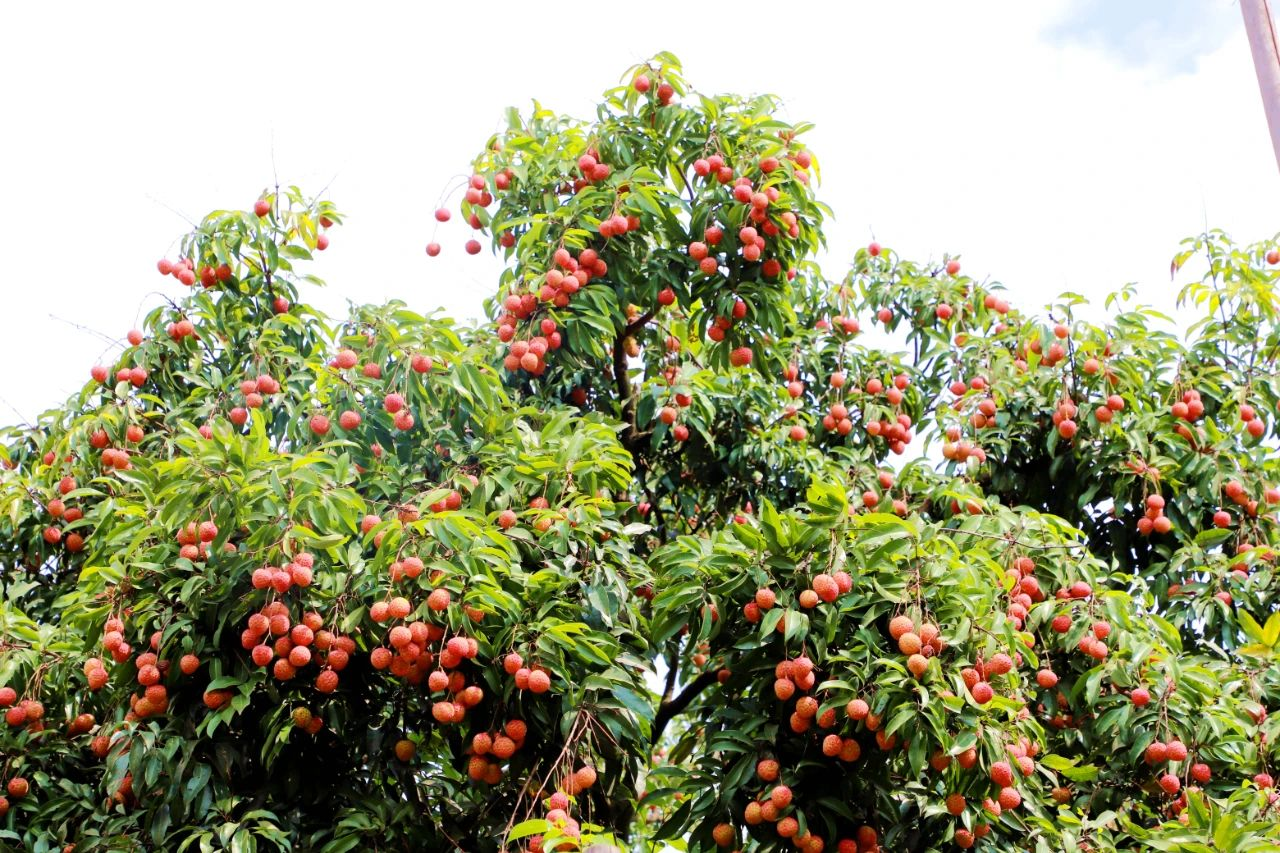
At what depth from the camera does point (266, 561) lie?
345cm

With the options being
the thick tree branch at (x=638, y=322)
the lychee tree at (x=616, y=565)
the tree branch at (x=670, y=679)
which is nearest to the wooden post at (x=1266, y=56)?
the lychee tree at (x=616, y=565)

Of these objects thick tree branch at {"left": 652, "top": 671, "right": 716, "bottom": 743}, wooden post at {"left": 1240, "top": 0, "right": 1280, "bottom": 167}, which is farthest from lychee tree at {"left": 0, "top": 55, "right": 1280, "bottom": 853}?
wooden post at {"left": 1240, "top": 0, "right": 1280, "bottom": 167}

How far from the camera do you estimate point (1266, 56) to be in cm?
374

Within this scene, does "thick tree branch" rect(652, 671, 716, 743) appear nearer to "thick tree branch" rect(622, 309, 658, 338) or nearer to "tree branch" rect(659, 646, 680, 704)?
"tree branch" rect(659, 646, 680, 704)

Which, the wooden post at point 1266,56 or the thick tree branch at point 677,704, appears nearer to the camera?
the wooden post at point 1266,56

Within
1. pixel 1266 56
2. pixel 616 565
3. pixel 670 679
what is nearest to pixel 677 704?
pixel 670 679

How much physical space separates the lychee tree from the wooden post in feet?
4.47

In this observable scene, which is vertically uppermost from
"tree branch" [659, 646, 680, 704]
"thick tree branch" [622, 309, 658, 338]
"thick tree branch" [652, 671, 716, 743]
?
"thick tree branch" [622, 309, 658, 338]

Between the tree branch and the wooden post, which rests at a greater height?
the wooden post

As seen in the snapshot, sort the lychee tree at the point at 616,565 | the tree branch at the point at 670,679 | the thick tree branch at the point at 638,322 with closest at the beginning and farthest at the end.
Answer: the lychee tree at the point at 616,565 → the thick tree branch at the point at 638,322 → the tree branch at the point at 670,679

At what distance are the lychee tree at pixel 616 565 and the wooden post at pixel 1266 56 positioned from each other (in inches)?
53.7

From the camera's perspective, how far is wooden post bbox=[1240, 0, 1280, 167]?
3693 mm

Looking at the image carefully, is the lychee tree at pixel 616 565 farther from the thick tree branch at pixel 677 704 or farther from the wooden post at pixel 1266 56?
the wooden post at pixel 1266 56

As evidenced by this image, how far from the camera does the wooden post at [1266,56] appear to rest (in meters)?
3.69
